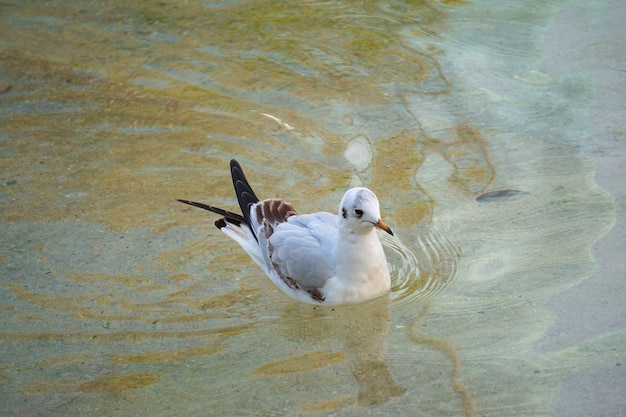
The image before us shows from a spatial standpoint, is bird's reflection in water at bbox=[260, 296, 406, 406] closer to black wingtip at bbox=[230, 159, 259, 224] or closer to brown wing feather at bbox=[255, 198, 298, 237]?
brown wing feather at bbox=[255, 198, 298, 237]

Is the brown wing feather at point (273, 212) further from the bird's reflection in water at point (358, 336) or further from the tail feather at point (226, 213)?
the bird's reflection in water at point (358, 336)

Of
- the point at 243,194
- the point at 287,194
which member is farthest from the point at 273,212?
the point at 287,194

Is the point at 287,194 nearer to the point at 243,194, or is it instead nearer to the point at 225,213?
the point at 243,194

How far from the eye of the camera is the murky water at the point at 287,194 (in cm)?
388

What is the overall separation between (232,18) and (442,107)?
2309 mm

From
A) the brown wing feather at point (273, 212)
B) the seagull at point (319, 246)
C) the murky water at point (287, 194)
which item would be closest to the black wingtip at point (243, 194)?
the seagull at point (319, 246)

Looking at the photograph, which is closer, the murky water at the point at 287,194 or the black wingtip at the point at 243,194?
the murky water at the point at 287,194

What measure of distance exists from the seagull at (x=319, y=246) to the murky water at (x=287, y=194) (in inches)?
3.7

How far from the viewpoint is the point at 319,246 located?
4633 millimetres

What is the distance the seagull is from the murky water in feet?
0.31

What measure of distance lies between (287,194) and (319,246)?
85 cm

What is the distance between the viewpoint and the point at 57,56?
7.30m

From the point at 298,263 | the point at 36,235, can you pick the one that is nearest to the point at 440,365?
the point at 298,263

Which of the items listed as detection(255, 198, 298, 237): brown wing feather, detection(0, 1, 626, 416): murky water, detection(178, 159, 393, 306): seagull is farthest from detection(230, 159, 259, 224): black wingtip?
detection(0, 1, 626, 416): murky water
